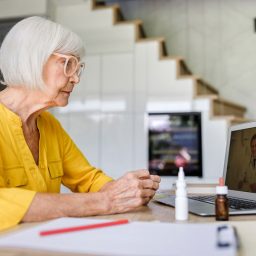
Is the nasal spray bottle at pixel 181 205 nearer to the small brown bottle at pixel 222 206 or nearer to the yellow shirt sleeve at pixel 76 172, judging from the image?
the small brown bottle at pixel 222 206

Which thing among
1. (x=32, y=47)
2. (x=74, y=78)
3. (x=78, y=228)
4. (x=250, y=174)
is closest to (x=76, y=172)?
(x=74, y=78)

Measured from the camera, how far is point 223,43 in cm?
442

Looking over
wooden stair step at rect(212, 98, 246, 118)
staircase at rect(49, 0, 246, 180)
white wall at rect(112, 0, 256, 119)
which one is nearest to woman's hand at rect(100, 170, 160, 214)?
staircase at rect(49, 0, 246, 180)

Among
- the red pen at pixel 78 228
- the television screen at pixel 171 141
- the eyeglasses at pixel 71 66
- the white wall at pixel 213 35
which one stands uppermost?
the white wall at pixel 213 35

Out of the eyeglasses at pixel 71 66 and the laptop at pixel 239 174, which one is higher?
the eyeglasses at pixel 71 66

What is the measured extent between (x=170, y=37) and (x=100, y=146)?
174 centimetres

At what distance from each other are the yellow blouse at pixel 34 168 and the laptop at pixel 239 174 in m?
0.35

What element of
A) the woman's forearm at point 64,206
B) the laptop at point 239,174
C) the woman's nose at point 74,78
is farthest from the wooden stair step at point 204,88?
the woman's forearm at point 64,206

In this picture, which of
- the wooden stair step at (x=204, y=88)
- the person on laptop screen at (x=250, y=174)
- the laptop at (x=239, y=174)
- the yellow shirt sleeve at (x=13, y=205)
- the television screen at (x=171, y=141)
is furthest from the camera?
the wooden stair step at (x=204, y=88)

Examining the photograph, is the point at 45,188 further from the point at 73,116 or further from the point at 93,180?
the point at 73,116

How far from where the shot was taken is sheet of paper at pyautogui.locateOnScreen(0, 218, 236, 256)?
0.52 metres

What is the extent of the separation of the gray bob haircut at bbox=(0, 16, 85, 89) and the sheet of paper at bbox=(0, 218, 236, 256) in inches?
22.2

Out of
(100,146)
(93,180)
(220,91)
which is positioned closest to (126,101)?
(100,146)

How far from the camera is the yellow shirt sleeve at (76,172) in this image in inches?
52.9
